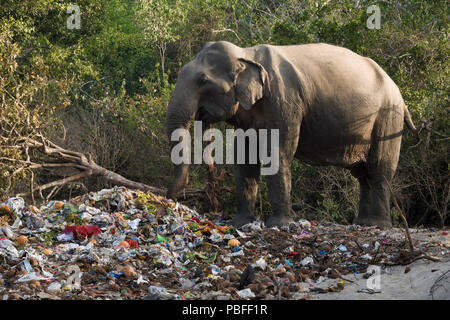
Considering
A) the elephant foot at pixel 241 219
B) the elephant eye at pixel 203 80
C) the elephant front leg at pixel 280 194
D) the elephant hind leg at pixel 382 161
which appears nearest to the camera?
the elephant eye at pixel 203 80

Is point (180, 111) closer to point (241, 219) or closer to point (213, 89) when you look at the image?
point (213, 89)

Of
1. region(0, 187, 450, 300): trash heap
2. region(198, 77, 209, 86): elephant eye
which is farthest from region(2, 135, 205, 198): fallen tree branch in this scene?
region(198, 77, 209, 86): elephant eye

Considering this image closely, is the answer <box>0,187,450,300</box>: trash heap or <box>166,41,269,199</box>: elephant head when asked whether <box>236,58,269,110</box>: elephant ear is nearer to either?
<box>166,41,269,199</box>: elephant head

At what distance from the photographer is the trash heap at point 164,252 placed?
5.79 m

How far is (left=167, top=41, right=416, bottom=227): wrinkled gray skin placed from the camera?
803cm

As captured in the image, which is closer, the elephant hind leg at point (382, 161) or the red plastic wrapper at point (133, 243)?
the red plastic wrapper at point (133, 243)

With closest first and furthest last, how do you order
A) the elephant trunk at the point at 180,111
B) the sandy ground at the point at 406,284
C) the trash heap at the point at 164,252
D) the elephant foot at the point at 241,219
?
the sandy ground at the point at 406,284
the trash heap at the point at 164,252
the elephant trunk at the point at 180,111
the elephant foot at the point at 241,219

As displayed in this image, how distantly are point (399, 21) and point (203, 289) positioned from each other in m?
10.4

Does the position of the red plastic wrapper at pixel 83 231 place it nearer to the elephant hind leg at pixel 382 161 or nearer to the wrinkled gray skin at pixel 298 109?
the wrinkled gray skin at pixel 298 109

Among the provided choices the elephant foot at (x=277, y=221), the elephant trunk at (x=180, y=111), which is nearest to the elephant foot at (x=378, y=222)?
the elephant foot at (x=277, y=221)

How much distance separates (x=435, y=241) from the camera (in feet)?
23.0

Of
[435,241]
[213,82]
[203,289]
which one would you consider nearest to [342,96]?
[213,82]

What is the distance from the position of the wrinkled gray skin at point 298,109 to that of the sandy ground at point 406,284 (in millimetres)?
2509

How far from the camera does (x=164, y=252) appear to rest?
276 inches
